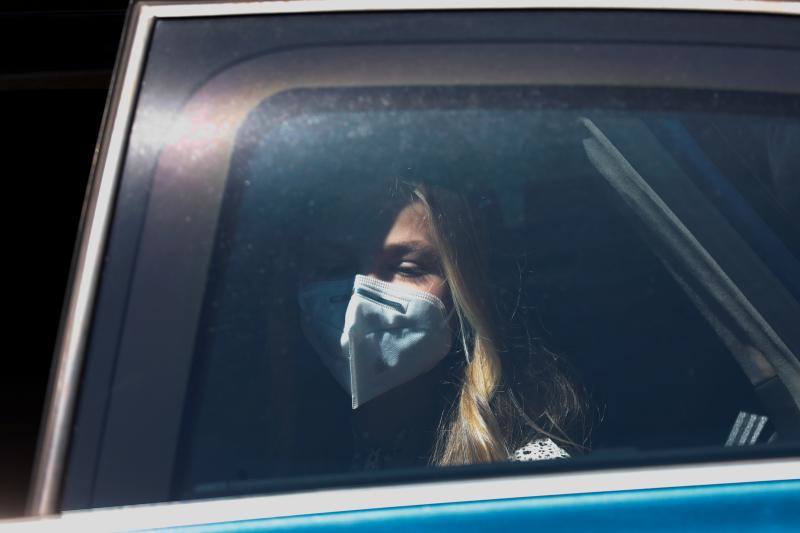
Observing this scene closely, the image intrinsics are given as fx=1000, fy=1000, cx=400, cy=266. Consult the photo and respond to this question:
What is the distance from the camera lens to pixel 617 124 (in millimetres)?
1359

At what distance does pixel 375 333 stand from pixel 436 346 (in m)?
0.13

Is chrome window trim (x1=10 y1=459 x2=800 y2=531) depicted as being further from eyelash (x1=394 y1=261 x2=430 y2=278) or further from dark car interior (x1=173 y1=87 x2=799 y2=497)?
eyelash (x1=394 y1=261 x2=430 y2=278)

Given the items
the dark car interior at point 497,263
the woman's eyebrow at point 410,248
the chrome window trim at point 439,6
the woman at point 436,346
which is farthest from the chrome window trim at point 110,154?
the woman's eyebrow at point 410,248

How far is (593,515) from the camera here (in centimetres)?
117

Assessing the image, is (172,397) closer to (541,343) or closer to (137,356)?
(137,356)

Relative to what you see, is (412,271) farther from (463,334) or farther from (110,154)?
(110,154)

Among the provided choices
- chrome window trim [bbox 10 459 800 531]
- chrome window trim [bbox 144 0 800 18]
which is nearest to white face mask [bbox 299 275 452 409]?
chrome window trim [bbox 10 459 800 531]

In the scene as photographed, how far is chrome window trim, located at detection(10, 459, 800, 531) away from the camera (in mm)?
1138

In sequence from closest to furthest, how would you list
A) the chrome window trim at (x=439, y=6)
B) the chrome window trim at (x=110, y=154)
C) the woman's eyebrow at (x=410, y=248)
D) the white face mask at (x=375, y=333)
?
the chrome window trim at (x=110, y=154) → the chrome window trim at (x=439, y=6) → the white face mask at (x=375, y=333) → the woman's eyebrow at (x=410, y=248)

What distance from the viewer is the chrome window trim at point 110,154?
113 centimetres

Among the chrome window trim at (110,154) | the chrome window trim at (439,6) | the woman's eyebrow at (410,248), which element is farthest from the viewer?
the woman's eyebrow at (410,248)

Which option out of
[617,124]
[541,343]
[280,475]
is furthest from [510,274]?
[280,475]

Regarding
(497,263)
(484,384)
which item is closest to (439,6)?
(497,263)

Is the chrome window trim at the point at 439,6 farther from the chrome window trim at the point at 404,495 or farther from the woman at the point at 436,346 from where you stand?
the chrome window trim at the point at 404,495
